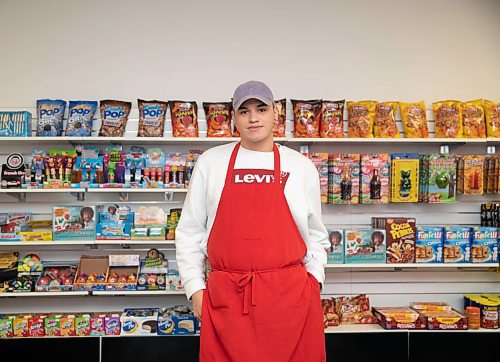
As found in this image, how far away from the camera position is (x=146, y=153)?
4344 mm

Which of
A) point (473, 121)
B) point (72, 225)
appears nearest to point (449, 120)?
point (473, 121)

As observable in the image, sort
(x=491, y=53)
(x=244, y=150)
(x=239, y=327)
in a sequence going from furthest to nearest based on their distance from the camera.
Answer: (x=491, y=53), (x=244, y=150), (x=239, y=327)

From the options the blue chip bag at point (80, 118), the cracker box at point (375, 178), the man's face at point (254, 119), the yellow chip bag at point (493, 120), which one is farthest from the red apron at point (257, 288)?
the yellow chip bag at point (493, 120)

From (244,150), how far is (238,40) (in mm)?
2113

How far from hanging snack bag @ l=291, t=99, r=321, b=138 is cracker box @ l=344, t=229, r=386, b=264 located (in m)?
0.81

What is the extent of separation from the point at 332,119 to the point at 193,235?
6.63 feet

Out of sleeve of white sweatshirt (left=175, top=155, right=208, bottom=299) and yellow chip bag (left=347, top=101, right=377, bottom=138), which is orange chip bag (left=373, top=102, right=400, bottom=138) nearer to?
yellow chip bag (left=347, top=101, right=377, bottom=138)

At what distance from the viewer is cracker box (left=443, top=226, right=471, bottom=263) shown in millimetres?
4223

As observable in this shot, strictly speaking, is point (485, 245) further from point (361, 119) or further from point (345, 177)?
point (361, 119)

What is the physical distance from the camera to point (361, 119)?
4258mm

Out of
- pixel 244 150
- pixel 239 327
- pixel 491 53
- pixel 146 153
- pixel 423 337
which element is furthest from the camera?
pixel 491 53

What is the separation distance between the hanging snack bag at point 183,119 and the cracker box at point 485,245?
91.0 inches

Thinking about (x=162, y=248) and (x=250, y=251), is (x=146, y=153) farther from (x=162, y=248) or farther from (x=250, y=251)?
(x=250, y=251)

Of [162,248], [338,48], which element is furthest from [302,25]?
[162,248]
